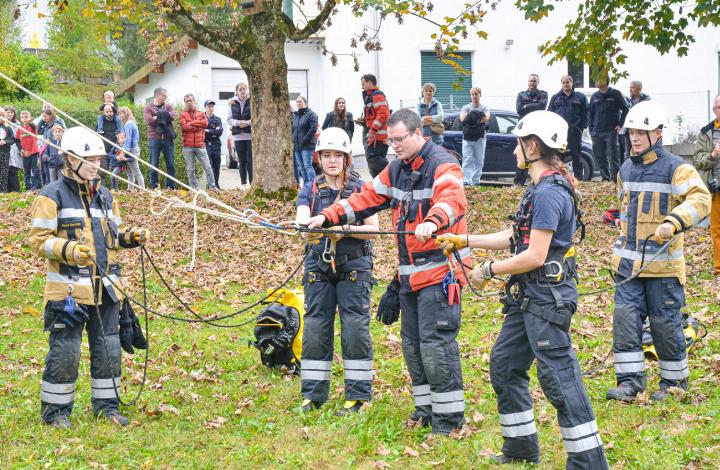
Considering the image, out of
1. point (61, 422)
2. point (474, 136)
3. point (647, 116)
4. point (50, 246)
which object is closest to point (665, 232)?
point (647, 116)

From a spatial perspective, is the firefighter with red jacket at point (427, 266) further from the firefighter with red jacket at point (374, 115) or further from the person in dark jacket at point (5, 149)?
the person in dark jacket at point (5, 149)

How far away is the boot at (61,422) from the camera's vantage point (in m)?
6.52

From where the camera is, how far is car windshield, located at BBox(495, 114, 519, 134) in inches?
767

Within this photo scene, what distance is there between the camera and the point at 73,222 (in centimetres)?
651

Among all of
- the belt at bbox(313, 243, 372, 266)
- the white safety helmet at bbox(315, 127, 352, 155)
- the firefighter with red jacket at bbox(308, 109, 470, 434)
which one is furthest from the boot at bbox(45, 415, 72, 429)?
the white safety helmet at bbox(315, 127, 352, 155)

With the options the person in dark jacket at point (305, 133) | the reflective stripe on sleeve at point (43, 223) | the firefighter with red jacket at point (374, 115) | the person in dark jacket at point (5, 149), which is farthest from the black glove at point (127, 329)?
the person in dark jacket at point (5, 149)

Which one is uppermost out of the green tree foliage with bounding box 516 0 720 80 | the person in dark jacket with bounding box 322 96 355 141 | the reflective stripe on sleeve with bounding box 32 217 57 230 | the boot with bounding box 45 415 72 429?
the green tree foliage with bounding box 516 0 720 80

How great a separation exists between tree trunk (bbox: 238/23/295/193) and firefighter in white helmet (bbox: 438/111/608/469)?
10.0 meters

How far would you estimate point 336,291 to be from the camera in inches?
266

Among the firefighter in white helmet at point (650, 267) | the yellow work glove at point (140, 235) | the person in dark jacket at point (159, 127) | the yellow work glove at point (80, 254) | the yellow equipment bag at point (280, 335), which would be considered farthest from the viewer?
the person in dark jacket at point (159, 127)

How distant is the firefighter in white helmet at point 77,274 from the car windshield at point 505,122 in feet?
45.8

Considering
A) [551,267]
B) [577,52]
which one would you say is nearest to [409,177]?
[551,267]

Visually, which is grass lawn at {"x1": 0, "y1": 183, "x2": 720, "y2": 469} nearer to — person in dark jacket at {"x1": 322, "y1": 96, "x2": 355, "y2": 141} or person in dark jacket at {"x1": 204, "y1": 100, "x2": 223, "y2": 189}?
person in dark jacket at {"x1": 322, "y1": 96, "x2": 355, "y2": 141}

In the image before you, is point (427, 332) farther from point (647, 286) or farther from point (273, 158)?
point (273, 158)
